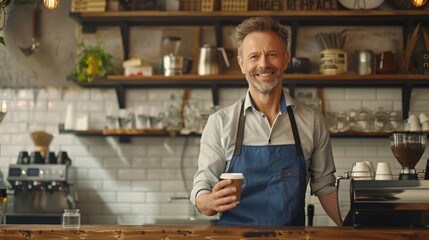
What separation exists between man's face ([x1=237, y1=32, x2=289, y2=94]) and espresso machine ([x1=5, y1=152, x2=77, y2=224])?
9.66 feet

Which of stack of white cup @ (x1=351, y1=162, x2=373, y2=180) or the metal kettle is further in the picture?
the metal kettle

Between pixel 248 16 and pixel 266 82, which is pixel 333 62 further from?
pixel 266 82

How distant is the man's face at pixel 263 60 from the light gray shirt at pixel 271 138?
151mm

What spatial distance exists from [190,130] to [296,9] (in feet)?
4.32

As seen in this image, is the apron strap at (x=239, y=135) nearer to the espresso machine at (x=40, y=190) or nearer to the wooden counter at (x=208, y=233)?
the wooden counter at (x=208, y=233)

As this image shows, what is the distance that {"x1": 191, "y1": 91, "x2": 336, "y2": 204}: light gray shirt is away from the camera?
145 inches

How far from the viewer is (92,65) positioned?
6.43m

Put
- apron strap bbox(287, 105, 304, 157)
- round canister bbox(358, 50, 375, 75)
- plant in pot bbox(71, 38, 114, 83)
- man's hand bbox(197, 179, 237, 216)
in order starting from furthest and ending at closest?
plant in pot bbox(71, 38, 114, 83)
round canister bbox(358, 50, 375, 75)
apron strap bbox(287, 105, 304, 157)
man's hand bbox(197, 179, 237, 216)

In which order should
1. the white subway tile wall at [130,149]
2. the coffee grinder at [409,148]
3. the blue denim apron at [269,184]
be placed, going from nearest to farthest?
the coffee grinder at [409,148] < the blue denim apron at [269,184] < the white subway tile wall at [130,149]

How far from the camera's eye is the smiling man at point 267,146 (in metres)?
3.58

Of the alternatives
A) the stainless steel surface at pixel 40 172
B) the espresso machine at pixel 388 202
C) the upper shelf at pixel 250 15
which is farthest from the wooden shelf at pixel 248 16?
the espresso machine at pixel 388 202

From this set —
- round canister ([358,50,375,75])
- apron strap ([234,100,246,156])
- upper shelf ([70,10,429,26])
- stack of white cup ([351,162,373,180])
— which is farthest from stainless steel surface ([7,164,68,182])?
stack of white cup ([351,162,373,180])

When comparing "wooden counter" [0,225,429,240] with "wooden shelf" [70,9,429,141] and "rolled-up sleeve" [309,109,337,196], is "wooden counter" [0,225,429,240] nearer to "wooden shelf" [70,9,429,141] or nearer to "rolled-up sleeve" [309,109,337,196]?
A: "rolled-up sleeve" [309,109,337,196]

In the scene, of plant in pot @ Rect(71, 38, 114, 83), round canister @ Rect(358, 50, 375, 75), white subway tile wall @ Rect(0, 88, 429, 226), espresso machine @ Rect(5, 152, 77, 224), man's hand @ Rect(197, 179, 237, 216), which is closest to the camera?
man's hand @ Rect(197, 179, 237, 216)
